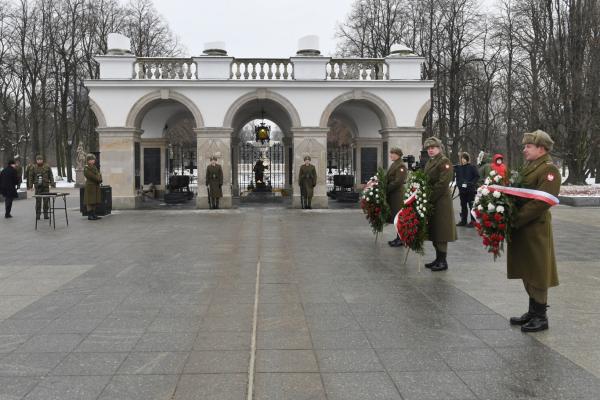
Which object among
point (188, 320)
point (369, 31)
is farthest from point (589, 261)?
point (369, 31)

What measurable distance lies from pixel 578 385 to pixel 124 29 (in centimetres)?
4101

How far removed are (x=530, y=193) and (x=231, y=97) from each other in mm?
15852

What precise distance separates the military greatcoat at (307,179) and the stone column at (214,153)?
2608 mm

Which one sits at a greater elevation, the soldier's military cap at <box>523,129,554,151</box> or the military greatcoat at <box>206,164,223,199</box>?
the soldier's military cap at <box>523,129,554,151</box>

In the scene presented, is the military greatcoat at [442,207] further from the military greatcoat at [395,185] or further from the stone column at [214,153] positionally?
the stone column at [214,153]

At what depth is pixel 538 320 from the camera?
545 cm

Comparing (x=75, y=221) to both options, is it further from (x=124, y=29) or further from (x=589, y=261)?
(x=124, y=29)

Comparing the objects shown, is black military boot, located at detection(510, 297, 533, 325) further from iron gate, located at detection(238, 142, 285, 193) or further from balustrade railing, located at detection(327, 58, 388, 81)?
iron gate, located at detection(238, 142, 285, 193)

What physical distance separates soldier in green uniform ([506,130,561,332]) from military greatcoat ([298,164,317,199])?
14069 millimetres

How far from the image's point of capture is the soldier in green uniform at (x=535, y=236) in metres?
5.30

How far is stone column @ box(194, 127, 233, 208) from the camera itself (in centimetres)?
2006

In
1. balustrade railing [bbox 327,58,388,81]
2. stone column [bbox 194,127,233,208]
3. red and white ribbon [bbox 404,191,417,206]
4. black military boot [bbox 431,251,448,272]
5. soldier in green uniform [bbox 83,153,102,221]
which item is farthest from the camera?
balustrade railing [bbox 327,58,388,81]

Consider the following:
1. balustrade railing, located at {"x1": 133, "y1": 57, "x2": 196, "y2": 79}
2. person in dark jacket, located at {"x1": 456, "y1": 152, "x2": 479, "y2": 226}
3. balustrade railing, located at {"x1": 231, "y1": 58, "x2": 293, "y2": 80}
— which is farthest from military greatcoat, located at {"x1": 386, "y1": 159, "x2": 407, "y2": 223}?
balustrade railing, located at {"x1": 133, "y1": 57, "x2": 196, "y2": 79}

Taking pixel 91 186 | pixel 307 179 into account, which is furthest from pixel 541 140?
pixel 307 179
